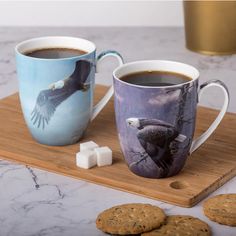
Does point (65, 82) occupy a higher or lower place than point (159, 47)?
higher

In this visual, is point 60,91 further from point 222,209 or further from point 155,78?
point 222,209

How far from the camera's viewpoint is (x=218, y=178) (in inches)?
43.3

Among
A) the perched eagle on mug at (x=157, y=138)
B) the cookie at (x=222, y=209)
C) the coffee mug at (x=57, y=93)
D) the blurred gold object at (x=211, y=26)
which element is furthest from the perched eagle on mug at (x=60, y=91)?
the blurred gold object at (x=211, y=26)

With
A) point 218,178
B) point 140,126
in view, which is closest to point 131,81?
point 140,126

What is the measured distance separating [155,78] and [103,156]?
13 centimetres

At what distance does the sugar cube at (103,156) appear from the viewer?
1130mm

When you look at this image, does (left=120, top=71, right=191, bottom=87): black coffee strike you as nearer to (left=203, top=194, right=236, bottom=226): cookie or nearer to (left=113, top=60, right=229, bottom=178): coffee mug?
(left=113, top=60, right=229, bottom=178): coffee mug

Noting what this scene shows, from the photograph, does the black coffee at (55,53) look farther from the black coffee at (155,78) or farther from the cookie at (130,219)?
the cookie at (130,219)

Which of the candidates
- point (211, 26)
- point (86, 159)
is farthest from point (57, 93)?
point (211, 26)

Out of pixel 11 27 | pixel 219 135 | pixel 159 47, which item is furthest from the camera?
pixel 11 27

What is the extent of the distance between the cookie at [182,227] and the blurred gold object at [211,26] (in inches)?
28.1

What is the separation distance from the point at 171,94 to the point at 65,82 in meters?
0.18

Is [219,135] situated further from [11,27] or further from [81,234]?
[11,27]

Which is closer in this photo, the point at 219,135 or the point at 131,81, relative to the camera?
the point at 131,81
